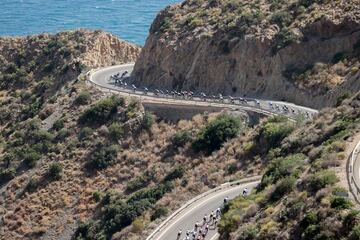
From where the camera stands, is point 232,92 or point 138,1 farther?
point 138,1

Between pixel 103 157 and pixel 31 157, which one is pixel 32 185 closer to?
pixel 31 157

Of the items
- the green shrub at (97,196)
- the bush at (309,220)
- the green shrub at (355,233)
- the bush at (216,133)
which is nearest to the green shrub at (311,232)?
the bush at (309,220)

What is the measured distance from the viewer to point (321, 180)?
28625mm

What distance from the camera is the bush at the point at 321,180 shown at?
28484 mm

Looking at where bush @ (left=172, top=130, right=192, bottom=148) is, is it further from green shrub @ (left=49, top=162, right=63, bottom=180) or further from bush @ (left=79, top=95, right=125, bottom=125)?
green shrub @ (left=49, top=162, right=63, bottom=180)

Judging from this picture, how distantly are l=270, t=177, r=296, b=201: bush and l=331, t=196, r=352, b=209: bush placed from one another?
13.7 feet

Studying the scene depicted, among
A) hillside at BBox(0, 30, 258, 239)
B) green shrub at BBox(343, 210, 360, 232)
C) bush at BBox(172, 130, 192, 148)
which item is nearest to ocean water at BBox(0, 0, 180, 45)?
hillside at BBox(0, 30, 258, 239)

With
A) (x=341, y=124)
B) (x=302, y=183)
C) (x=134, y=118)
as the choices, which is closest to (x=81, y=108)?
(x=134, y=118)

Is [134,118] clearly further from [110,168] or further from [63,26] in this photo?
[63,26]

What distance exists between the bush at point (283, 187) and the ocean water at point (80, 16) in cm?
10815

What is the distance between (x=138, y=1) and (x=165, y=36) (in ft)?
367

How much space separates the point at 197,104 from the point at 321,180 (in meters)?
33.1

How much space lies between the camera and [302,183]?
30047 mm

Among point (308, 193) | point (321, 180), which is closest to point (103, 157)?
point (308, 193)
